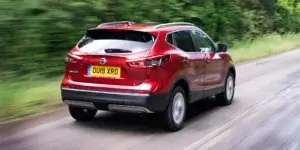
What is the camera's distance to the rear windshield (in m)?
7.56

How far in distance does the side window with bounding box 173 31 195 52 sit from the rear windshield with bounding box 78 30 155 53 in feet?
2.15

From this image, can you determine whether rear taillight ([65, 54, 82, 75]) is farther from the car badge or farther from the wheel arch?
the wheel arch

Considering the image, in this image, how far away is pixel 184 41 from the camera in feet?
27.7

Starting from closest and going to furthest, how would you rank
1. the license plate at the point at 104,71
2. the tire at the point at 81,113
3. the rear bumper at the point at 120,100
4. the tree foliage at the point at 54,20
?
the rear bumper at the point at 120,100
the license plate at the point at 104,71
the tire at the point at 81,113
the tree foliage at the point at 54,20

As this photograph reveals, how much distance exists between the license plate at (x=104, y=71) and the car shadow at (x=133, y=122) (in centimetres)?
97

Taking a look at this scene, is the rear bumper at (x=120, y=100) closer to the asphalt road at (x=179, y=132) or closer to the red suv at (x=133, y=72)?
the red suv at (x=133, y=72)

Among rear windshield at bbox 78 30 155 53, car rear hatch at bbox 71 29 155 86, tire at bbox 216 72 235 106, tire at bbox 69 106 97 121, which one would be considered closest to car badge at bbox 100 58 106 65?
car rear hatch at bbox 71 29 155 86

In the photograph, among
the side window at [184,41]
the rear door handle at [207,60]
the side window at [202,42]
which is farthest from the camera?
the rear door handle at [207,60]

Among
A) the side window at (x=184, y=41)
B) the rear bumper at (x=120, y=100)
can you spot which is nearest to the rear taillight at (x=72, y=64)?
the rear bumper at (x=120, y=100)

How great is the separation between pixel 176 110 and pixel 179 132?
0.36 metres

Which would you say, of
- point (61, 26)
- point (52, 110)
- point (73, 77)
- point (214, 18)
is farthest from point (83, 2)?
point (214, 18)

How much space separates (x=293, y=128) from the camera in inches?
328

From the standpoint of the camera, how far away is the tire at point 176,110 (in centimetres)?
766

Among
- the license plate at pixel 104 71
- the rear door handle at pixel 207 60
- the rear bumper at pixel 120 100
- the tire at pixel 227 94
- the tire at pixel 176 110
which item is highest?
the license plate at pixel 104 71
